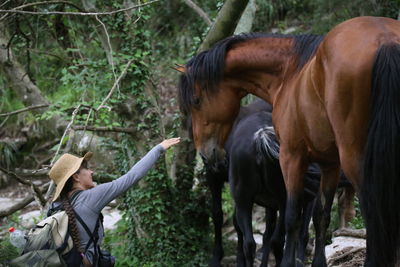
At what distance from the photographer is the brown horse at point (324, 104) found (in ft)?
11.1

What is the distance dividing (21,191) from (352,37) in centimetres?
933

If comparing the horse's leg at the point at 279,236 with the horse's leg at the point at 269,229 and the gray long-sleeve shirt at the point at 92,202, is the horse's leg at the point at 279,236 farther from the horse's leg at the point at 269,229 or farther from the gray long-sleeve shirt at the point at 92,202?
the gray long-sleeve shirt at the point at 92,202

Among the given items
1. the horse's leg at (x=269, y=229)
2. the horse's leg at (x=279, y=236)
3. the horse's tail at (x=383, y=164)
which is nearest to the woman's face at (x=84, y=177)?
the horse's tail at (x=383, y=164)

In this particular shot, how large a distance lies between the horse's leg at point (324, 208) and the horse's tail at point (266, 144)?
1.90ft

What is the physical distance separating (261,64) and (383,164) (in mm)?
1704

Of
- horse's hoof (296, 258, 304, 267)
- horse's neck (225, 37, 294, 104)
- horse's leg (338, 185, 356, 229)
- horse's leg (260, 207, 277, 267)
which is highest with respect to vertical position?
horse's neck (225, 37, 294, 104)

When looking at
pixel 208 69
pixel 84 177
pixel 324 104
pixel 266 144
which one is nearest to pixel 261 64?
pixel 208 69

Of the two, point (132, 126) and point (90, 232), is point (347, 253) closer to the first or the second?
point (90, 232)

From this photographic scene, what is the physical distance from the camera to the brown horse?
3383 mm

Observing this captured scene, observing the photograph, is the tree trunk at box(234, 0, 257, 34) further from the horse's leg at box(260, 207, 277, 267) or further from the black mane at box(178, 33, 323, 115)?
the black mane at box(178, 33, 323, 115)

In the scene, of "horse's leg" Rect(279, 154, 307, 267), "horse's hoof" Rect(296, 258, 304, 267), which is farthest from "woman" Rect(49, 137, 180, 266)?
"horse's hoof" Rect(296, 258, 304, 267)

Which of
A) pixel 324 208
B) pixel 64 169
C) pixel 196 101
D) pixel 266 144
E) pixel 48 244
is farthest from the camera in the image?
pixel 266 144

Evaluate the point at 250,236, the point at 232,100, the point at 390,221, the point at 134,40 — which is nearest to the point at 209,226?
the point at 250,236

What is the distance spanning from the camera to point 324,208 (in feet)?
16.4
